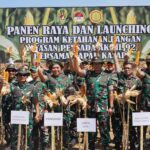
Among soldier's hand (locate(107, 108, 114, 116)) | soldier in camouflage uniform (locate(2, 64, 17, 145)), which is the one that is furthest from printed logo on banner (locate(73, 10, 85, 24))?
soldier's hand (locate(107, 108, 114, 116))

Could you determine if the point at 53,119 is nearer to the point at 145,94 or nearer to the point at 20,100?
the point at 20,100

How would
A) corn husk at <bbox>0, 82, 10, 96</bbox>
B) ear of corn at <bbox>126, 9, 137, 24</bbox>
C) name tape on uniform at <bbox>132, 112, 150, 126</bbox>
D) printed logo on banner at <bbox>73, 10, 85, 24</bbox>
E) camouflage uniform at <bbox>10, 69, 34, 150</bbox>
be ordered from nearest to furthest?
name tape on uniform at <bbox>132, 112, 150, 126</bbox> < camouflage uniform at <bbox>10, 69, 34, 150</bbox> < corn husk at <bbox>0, 82, 10, 96</bbox> < ear of corn at <bbox>126, 9, 137, 24</bbox> < printed logo on banner at <bbox>73, 10, 85, 24</bbox>

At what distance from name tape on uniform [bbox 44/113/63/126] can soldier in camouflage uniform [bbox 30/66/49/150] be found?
36 cm

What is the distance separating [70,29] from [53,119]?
929cm

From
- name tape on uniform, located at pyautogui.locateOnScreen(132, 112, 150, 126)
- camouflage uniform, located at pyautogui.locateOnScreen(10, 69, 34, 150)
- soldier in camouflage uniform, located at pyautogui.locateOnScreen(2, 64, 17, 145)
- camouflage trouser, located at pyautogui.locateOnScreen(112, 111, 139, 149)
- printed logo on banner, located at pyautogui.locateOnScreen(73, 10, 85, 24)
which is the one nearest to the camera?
name tape on uniform, located at pyautogui.locateOnScreen(132, 112, 150, 126)

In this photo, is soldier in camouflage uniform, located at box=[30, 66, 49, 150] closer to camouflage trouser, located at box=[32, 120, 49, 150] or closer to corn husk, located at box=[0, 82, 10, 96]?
camouflage trouser, located at box=[32, 120, 49, 150]

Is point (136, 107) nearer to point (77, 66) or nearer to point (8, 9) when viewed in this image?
point (77, 66)

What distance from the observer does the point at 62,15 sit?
17.0m

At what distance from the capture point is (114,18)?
55.6ft

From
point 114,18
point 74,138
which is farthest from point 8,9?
point 74,138

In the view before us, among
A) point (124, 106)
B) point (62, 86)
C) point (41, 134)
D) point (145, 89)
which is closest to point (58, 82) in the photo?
point (62, 86)

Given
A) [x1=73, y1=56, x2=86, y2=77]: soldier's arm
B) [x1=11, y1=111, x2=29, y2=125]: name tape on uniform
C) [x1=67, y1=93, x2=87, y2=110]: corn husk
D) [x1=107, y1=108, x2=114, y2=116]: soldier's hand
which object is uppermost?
[x1=73, y1=56, x2=86, y2=77]: soldier's arm

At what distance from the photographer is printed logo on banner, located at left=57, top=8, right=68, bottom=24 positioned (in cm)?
1703

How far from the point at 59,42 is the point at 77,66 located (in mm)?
8741
